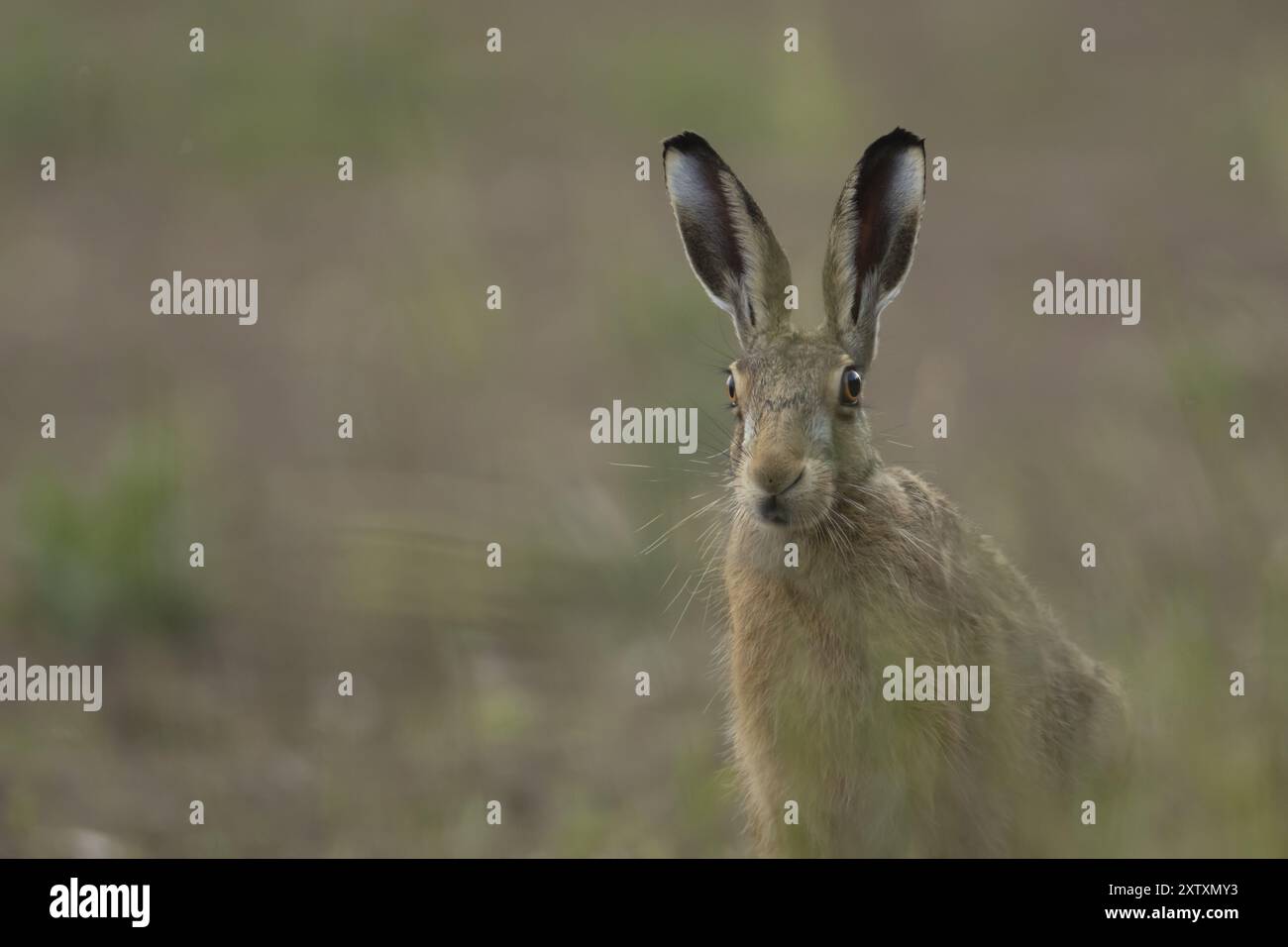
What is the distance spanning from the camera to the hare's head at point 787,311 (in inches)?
212

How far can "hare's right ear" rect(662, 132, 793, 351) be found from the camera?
18.9 ft

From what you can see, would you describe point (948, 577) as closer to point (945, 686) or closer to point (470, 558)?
point (945, 686)

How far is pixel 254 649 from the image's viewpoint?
29.6ft

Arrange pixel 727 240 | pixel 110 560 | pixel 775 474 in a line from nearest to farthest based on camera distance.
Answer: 1. pixel 775 474
2. pixel 727 240
3. pixel 110 560

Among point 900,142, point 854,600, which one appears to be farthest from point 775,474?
point 900,142

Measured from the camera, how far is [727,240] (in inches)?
233

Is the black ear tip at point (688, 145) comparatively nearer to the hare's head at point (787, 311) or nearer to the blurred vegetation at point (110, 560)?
the hare's head at point (787, 311)

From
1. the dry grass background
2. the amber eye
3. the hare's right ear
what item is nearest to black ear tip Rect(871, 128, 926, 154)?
the hare's right ear

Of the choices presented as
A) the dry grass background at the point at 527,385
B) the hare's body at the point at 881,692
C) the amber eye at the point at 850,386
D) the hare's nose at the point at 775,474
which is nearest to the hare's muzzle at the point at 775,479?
the hare's nose at the point at 775,474

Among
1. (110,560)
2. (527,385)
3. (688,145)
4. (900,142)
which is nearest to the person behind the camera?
(900,142)

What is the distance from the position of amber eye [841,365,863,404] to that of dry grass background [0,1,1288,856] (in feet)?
2.13

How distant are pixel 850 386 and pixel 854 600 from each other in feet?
2.35

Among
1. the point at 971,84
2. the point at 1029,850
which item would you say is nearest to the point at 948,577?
the point at 1029,850

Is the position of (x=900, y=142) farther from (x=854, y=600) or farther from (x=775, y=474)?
(x=854, y=600)
